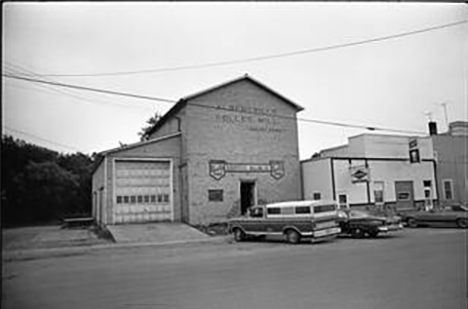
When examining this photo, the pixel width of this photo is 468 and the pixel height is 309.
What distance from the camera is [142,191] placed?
22.4 metres

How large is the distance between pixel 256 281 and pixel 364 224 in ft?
34.3

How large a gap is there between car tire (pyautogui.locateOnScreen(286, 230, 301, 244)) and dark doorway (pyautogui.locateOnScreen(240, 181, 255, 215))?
27.1 feet

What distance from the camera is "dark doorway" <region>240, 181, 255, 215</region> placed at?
2438 cm

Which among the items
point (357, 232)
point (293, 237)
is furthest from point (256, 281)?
point (357, 232)

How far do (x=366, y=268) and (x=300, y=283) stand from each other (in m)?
2.12

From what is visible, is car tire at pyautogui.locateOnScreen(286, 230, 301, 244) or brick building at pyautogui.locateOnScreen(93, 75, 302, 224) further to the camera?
brick building at pyautogui.locateOnScreen(93, 75, 302, 224)

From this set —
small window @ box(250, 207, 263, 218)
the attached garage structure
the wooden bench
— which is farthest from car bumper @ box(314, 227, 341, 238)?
the wooden bench

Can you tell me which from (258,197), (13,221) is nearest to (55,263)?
(13,221)

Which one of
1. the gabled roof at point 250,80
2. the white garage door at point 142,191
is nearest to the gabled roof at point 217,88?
the gabled roof at point 250,80

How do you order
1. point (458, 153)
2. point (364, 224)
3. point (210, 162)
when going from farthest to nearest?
point (210, 162), point (364, 224), point (458, 153)

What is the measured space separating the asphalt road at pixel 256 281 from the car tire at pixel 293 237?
3.40 meters

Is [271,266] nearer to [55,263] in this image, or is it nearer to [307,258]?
[307,258]

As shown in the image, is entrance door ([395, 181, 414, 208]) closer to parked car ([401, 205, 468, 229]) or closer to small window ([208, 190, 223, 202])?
parked car ([401, 205, 468, 229])

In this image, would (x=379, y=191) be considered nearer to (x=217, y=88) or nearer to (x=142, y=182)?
(x=217, y=88)
